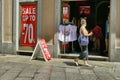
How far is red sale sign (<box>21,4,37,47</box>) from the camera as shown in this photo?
1445 centimetres

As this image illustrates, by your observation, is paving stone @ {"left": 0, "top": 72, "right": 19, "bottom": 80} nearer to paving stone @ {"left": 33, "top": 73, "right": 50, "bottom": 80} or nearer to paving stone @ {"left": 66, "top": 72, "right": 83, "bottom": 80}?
paving stone @ {"left": 33, "top": 73, "right": 50, "bottom": 80}

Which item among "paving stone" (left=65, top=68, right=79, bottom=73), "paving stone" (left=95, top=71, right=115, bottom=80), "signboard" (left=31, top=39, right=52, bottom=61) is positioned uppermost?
"signboard" (left=31, top=39, right=52, bottom=61)

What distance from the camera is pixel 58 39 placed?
542 inches

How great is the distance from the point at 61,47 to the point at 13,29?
2.48m

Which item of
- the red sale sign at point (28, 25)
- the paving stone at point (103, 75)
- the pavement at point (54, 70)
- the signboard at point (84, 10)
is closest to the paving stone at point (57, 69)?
the pavement at point (54, 70)

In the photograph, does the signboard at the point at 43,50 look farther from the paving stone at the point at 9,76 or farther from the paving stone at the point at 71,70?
the paving stone at the point at 9,76

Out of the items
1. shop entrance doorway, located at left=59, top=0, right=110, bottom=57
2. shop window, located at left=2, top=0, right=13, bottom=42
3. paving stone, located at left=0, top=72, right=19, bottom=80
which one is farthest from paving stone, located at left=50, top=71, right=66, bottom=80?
shop window, located at left=2, top=0, right=13, bottom=42

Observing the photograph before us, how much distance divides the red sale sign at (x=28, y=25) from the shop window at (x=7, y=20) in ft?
1.91

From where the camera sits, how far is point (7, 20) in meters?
14.9

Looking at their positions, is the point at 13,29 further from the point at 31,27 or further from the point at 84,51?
the point at 84,51

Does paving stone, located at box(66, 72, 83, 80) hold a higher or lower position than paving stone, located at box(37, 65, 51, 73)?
lower

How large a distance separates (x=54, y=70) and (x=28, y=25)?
4.33 meters

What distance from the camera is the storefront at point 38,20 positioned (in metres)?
13.8

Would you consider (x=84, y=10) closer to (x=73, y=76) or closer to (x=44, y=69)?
(x=44, y=69)
